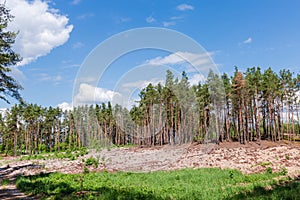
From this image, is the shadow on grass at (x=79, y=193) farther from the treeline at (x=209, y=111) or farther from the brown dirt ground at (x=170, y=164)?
the treeline at (x=209, y=111)

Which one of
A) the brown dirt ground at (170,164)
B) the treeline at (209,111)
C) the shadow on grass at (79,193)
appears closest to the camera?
the shadow on grass at (79,193)

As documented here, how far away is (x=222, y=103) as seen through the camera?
50.4 m

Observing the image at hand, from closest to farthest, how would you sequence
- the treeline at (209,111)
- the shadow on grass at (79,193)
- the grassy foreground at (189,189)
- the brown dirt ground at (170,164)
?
the grassy foreground at (189,189)
the shadow on grass at (79,193)
the brown dirt ground at (170,164)
the treeline at (209,111)

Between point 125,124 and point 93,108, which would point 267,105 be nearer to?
point 125,124

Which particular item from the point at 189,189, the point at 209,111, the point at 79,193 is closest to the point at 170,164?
the point at 189,189

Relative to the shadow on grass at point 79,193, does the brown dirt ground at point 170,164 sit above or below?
below

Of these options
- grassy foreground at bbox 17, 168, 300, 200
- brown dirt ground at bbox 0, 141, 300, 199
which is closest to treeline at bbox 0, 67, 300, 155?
brown dirt ground at bbox 0, 141, 300, 199

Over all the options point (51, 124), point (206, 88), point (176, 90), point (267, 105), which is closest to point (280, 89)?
point (267, 105)

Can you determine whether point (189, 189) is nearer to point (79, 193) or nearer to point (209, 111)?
point (79, 193)

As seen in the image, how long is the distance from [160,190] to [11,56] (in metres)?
17.4

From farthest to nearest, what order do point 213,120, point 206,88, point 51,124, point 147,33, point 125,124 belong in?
point 125,124, point 51,124, point 213,120, point 206,88, point 147,33

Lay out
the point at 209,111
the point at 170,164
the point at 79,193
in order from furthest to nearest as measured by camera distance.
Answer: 1. the point at 209,111
2. the point at 170,164
3. the point at 79,193

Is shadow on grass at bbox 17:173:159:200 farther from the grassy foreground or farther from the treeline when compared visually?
the treeline

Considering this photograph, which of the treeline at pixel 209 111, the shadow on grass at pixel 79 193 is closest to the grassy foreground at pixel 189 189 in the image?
the shadow on grass at pixel 79 193
